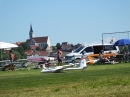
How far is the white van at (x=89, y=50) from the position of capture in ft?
109

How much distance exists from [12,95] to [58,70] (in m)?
8.66

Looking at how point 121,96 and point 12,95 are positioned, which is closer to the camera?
point 121,96

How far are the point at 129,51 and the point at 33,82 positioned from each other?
21555mm

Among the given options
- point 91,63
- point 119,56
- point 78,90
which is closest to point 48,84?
point 78,90

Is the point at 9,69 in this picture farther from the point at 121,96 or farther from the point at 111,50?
the point at 121,96

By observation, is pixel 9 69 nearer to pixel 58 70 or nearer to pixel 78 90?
pixel 58 70

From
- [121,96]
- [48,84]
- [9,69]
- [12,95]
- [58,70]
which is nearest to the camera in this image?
[121,96]

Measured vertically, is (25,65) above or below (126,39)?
below

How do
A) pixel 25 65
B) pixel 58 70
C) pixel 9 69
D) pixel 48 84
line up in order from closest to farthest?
pixel 48 84
pixel 58 70
pixel 9 69
pixel 25 65

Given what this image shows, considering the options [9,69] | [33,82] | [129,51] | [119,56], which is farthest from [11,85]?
[129,51]

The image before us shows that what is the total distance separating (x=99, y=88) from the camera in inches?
459

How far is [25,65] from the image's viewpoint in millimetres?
29266

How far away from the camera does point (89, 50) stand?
34469mm

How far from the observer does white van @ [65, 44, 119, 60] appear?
33281mm
